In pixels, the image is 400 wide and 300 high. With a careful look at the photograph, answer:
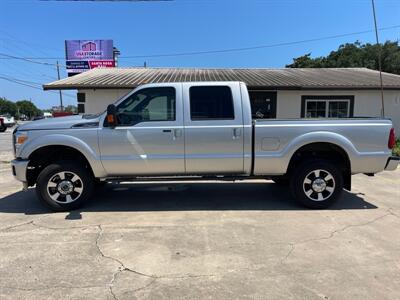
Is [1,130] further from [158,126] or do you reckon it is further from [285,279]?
[285,279]

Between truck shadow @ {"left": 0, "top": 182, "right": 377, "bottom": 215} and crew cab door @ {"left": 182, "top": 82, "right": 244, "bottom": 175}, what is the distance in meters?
0.80

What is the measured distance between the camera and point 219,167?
19.8ft

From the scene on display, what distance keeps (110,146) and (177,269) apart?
8.85ft

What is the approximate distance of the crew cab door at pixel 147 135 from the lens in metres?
5.86

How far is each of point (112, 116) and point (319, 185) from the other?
3652 mm

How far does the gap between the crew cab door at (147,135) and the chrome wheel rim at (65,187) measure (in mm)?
568

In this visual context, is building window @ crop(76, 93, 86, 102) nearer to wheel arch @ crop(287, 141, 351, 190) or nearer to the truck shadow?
the truck shadow

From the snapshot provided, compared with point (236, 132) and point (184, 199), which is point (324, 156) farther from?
point (184, 199)

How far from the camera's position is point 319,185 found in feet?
20.0

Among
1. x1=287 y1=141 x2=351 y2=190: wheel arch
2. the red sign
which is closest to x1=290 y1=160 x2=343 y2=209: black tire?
x1=287 y1=141 x2=351 y2=190: wheel arch

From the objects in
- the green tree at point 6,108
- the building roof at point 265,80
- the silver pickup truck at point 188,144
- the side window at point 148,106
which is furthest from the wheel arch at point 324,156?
the green tree at point 6,108

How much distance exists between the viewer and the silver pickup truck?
5867mm

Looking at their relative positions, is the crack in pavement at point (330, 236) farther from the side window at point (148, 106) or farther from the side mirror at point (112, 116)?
the side mirror at point (112, 116)

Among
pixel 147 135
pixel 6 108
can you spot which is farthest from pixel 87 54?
pixel 6 108
